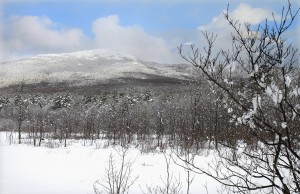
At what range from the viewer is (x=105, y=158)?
777 inches

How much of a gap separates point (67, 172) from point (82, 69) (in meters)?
110

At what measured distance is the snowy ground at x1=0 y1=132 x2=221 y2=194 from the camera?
41.4 feet

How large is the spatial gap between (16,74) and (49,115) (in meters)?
60.3

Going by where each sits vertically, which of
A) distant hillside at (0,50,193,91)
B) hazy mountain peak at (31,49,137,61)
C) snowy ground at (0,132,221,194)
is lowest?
snowy ground at (0,132,221,194)

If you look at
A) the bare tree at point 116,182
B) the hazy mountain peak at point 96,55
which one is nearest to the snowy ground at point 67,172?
the bare tree at point 116,182

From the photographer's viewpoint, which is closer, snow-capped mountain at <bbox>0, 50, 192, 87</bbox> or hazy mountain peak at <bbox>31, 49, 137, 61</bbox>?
snow-capped mountain at <bbox>0, 50, 192, 87</bbox>

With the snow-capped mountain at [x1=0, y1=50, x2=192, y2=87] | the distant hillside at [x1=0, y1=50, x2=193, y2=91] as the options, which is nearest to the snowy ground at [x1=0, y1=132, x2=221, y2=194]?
the snow-capped mountain at [x1=0, y1=50, x2=192, y2=87]

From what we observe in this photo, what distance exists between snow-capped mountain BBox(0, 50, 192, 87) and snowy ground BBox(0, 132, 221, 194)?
51.7 metres

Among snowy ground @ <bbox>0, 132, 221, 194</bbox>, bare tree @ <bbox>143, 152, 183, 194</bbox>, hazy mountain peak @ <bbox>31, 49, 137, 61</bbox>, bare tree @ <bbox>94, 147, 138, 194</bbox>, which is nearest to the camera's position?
bare tree @ <bbox>143, 152, 183, 194</bbox>

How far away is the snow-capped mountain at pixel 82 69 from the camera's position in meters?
92.8

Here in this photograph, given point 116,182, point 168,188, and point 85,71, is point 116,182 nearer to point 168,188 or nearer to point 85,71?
point 168,188

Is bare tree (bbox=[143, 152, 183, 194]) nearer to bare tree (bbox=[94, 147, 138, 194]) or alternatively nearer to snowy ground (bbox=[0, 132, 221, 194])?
snowy ground (bbox=[0, 132, 221, 194])

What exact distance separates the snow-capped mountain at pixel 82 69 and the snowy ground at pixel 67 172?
2037 inches

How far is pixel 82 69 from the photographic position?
123125 millimetres
